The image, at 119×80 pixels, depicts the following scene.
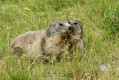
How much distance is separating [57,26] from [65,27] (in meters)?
0.15

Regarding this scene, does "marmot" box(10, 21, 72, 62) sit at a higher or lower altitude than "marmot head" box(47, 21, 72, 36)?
lower

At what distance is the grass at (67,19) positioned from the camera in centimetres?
402

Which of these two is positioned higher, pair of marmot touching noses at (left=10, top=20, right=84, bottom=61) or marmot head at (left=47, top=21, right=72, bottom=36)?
marmot head at (left=47, top=21, right=72, bottom=36)

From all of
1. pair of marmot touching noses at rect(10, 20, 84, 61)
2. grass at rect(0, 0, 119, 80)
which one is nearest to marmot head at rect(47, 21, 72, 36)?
pair of marmot touching noses at rect(10, 20, 84, 61)

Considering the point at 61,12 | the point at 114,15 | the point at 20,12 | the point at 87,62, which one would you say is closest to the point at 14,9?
the point at 20,12

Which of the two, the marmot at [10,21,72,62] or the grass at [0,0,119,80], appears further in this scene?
the marmot at [10,21,72,62]

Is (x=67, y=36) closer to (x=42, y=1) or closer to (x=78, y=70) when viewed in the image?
(x=78, y=70)

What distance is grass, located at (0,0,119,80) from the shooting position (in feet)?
13.2

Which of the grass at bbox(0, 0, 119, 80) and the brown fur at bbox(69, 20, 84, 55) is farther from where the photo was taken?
the brown fur at bbox(69, 20, 84, 55)

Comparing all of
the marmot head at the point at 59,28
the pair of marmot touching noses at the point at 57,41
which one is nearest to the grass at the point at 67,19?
the pair of marmot touching noses at the point at 57,41

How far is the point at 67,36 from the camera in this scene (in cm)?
498

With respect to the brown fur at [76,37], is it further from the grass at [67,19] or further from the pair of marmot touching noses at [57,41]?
the grass at [67,19]

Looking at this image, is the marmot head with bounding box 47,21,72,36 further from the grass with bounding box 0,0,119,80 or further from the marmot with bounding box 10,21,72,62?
the grass with bounding box 0,0,119,80

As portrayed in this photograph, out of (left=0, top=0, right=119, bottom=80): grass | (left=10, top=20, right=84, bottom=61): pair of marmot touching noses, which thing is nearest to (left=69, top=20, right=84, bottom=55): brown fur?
(left=10, top=20, right=84, bottom=61): pair of marmot touching noses
